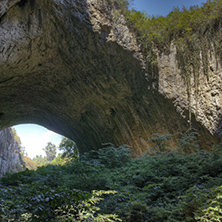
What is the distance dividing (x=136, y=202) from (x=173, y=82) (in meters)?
5.61

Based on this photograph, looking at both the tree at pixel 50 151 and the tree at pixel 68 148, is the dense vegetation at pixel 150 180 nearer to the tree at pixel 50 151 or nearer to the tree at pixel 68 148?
the tree at pixel 68 148

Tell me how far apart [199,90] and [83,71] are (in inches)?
190

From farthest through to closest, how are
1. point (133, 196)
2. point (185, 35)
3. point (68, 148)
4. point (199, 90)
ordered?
point (68, 148)
point (185, 35)
point (199, 90)
point (133, 196)

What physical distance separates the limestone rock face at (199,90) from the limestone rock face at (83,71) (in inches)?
13.6

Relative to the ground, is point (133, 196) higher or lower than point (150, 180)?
lower

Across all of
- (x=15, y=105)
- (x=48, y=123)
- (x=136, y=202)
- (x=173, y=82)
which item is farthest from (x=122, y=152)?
(x=48, y=123)

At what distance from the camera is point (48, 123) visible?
13992 millimetres

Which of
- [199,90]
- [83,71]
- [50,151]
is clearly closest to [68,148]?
[83,71]

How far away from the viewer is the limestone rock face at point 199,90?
21.6 ft

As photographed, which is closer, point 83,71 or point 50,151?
point 83,71

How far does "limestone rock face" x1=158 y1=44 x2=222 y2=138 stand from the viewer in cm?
659

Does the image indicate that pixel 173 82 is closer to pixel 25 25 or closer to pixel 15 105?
pixel 25 25

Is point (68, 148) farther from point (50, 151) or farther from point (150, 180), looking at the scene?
point (50, 151)

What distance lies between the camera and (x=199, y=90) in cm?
715
